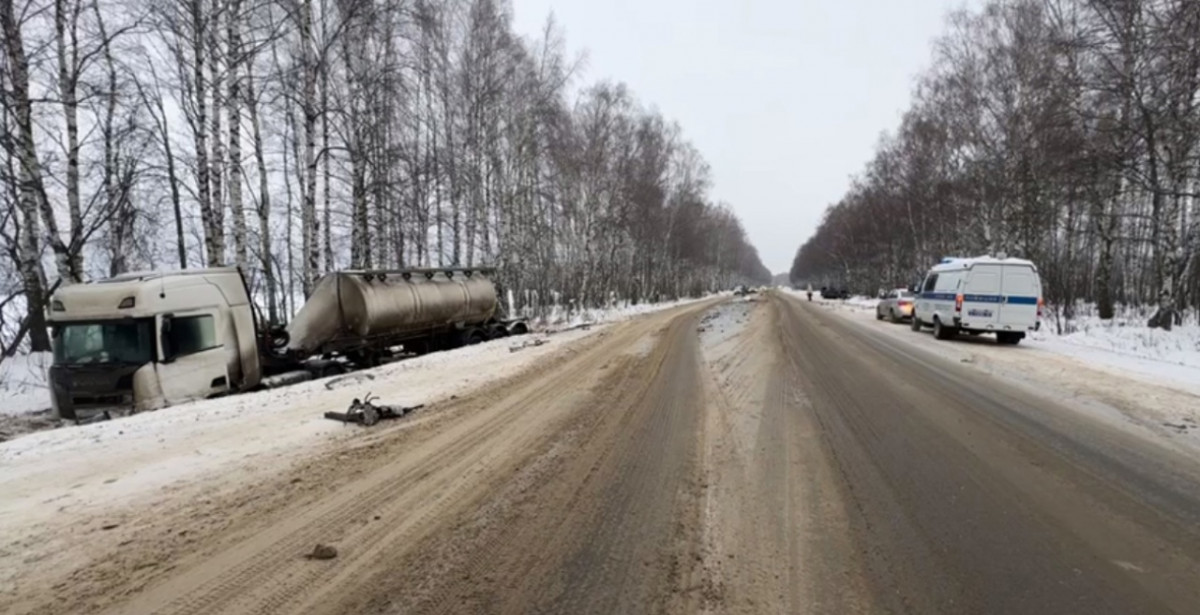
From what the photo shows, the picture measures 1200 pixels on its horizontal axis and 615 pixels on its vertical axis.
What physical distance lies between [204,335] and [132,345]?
128 cm

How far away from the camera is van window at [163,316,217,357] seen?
33.6ft

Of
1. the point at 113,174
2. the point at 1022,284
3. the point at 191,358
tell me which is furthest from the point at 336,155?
the point at 1022,284

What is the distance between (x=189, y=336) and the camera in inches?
420

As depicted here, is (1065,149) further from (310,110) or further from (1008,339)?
(310,110)

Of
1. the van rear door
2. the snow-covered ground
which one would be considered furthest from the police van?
the snow-covered ground

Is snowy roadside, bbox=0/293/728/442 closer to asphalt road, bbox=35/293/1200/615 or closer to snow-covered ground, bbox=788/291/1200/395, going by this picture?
asphalt road, bbox=35/293/1200/615

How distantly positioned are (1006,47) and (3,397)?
117 ft

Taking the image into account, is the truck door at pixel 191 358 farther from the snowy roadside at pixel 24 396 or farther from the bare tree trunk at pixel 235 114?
the bare tree trunk at pixel 235 114

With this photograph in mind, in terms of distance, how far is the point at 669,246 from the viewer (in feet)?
206

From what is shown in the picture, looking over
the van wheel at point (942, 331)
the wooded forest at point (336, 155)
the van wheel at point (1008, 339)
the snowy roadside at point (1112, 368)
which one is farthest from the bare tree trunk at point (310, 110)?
the van wheel at point (1008, 339)

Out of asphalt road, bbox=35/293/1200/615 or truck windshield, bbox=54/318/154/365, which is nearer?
asphalt road, bbox=35/293/1200/615

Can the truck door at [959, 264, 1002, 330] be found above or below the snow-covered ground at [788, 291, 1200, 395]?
above

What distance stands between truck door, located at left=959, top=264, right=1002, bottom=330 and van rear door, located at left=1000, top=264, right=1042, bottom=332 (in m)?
0.19

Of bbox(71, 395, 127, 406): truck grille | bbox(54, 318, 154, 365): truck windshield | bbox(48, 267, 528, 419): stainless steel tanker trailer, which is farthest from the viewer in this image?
bbox(54, 318, 154, 365): truck windshield
